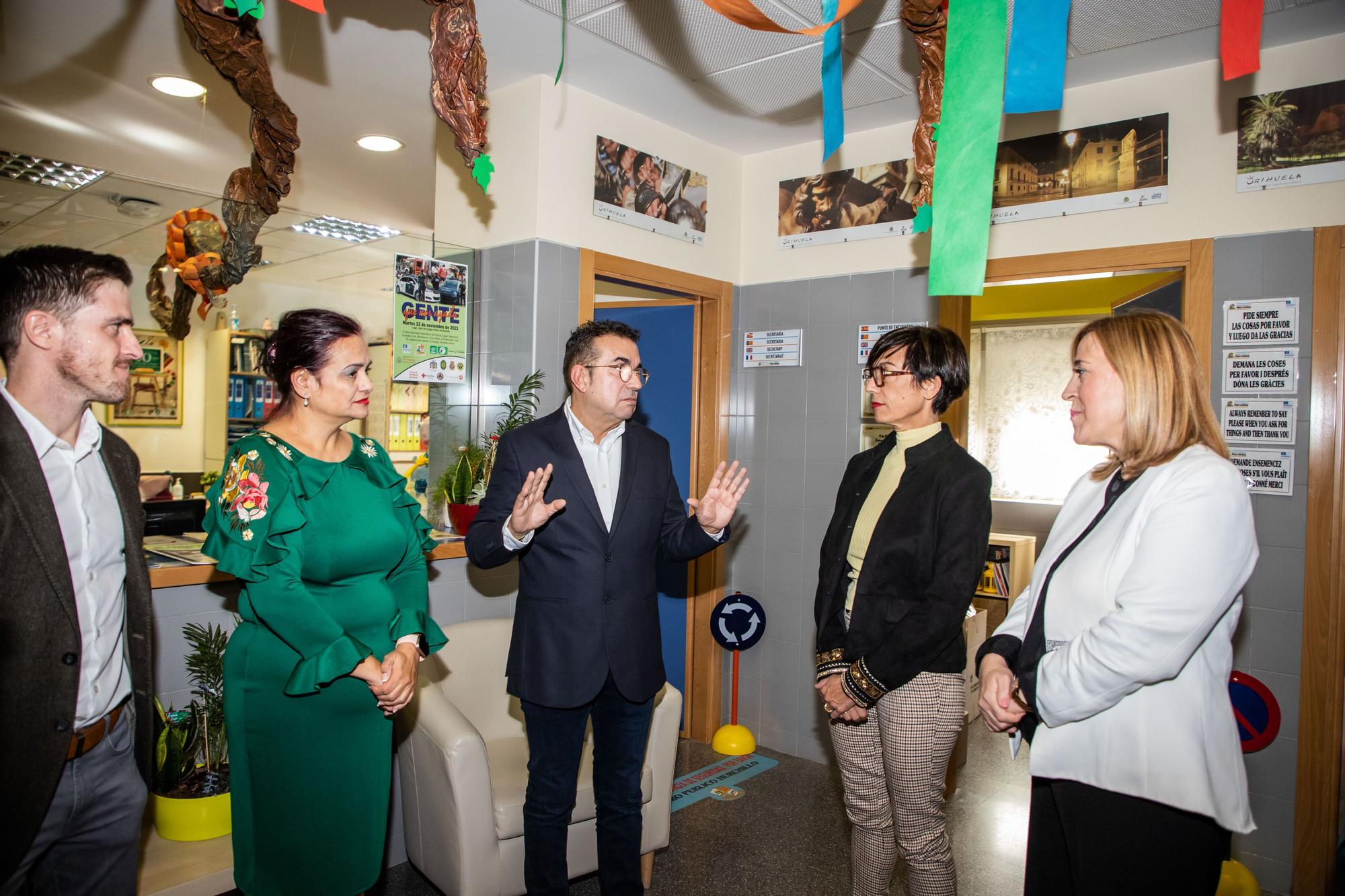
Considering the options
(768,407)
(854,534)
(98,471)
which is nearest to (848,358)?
(768,407)

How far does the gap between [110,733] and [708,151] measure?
341 cm

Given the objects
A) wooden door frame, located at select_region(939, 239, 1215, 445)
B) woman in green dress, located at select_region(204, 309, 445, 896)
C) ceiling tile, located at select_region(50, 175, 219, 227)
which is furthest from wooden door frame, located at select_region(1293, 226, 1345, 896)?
ceiling tile, located at select_region(50, 175, 219, 227)

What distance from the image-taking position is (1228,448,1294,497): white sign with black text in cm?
278

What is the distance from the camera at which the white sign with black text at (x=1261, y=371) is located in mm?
2771

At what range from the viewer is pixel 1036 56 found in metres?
1.78

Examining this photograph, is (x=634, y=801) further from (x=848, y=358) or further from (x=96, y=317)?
(x=848, y=358)

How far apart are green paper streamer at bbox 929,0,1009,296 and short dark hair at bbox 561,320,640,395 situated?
0.94 m

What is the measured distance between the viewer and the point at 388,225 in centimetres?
621

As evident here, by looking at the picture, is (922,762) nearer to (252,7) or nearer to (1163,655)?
(1163,655)

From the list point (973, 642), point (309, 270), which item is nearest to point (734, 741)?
point (973, 642)

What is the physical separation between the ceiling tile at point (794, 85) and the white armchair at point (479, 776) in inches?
92.7

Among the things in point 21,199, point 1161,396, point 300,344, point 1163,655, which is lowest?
point 1163,655

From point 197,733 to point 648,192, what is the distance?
2.72 m

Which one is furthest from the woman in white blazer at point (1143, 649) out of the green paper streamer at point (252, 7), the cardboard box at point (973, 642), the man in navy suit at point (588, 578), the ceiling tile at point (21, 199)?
the ceiling tile at point (21, 199)
